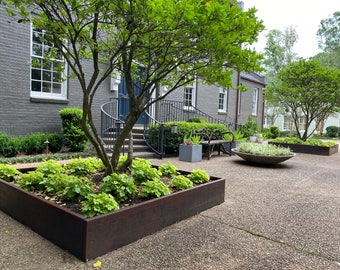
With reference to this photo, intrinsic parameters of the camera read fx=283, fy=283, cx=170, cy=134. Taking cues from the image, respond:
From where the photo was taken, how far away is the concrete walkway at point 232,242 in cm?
238

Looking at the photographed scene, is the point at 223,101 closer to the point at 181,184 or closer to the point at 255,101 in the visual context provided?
the point at 255,101

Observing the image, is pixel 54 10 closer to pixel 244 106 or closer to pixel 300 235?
pixel 300 235

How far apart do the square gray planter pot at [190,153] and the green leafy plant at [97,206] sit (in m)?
5.08

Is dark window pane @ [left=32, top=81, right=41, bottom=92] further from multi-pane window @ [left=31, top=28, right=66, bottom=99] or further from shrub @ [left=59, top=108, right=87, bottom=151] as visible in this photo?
shrub @ [left=59, top=108, right=87, bottom=151]

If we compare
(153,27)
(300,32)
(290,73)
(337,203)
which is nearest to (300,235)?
(337,203)

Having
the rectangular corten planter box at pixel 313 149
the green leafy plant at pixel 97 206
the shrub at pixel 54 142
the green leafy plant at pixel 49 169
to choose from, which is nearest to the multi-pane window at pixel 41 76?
the shrub at pixel 54 142

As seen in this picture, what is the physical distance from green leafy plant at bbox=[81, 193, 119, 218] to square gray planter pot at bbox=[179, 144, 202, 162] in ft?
16.7

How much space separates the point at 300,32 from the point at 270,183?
25457 mm

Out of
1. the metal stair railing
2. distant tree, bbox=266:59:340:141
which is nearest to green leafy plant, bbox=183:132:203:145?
the metal stair railing

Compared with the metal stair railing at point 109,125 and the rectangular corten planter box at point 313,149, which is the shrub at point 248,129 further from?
the metal stair railing at point 109,125

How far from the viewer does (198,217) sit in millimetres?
3447

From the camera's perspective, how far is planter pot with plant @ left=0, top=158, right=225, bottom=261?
246 centimetres

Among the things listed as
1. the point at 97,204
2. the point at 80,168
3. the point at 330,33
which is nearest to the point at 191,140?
the point at 80,168

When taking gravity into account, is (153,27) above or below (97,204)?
above
